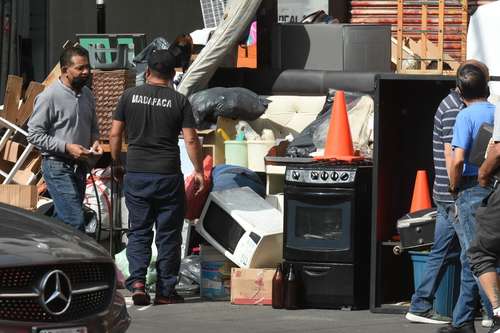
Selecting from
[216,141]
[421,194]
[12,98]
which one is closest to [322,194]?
[421,194]

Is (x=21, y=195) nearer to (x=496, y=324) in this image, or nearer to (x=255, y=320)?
(x=255, y=320)

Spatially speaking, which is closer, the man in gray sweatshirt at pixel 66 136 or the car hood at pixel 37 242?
the car hood at pixel 37 242

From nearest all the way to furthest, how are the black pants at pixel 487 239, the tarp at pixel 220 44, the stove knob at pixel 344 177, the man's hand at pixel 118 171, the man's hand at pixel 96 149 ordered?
the black pants at pixel 487 239
the man's hand at pixel 96 149
the stove knob at pixel 344 177
the man's hand at pixel 118 171
the tarp at pixel 220 44

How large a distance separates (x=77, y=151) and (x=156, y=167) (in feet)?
2.25

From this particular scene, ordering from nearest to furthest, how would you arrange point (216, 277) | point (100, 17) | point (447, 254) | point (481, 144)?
1. point (481, 144)
2. point (447, 254)
3. point (216, 277)
4. point (100, 17)

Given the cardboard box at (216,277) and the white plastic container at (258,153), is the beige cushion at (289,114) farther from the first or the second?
the cardboard box at (216,277)

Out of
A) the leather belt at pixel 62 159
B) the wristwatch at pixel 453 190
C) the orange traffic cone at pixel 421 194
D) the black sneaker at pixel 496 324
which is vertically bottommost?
the black sneaker at pixel 496 324

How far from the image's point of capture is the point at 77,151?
992 centimetres

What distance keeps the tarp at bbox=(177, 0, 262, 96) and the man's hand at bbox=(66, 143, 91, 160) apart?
3.36m

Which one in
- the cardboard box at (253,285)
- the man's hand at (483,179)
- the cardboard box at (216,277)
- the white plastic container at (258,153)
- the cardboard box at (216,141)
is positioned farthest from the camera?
the cardboard box at (216,141)

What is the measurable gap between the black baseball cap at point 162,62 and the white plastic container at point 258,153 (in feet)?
6.50

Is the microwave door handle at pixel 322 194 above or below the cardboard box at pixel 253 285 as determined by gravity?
above

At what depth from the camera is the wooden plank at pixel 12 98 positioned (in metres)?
13.0

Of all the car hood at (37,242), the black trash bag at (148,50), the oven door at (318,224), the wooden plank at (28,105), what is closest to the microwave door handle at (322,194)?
the oven door at (318,224)
